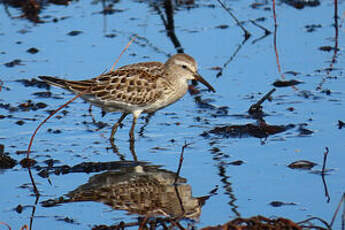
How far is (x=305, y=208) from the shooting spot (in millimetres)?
7695

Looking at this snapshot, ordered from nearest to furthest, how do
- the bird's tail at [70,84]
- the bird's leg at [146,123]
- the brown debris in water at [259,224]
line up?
the brown debris in water at [259,224] < the bird's tail at [70,84] < the bird's leg at [146,123]

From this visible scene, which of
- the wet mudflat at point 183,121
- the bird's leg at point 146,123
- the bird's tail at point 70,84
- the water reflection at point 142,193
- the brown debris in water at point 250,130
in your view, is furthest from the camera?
the bird's leg at point 146,123

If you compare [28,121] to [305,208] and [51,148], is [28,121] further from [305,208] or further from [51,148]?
[305,208]

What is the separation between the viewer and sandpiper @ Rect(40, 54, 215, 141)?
34.2ft

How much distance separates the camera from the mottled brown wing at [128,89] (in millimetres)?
10438

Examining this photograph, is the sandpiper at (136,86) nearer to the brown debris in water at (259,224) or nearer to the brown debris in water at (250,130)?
the brown debris in water at (250,130)

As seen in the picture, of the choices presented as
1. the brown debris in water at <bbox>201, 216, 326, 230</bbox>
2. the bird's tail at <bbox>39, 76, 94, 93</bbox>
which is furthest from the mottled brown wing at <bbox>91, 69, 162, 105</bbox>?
the brown debris in water at <bbox>201, 216, 326, 230</bbox>

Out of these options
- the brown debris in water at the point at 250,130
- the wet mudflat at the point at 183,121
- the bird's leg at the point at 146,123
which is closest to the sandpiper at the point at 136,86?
the bird's leg at the point at 146,123

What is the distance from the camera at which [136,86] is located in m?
10.5

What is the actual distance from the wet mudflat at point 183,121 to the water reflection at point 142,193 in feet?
0.07

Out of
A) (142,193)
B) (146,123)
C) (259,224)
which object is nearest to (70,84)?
(146,123)

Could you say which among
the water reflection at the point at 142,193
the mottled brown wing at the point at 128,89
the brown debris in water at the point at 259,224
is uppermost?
the brown debris in water at the point at 259,224

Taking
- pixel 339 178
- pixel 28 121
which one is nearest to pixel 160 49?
pixel 28 121

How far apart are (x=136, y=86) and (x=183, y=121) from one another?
0.91 meters
